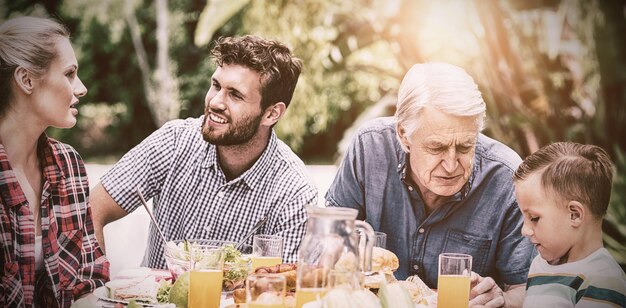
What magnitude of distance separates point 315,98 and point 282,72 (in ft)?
2.91

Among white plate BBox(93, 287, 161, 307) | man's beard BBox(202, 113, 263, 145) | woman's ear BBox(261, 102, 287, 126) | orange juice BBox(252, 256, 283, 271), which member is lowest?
white plate BBox(93, 287, 161, 307)

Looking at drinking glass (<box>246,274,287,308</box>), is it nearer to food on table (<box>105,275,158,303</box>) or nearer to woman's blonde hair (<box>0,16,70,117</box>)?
food on table (<box>105,275,158,303</box>)

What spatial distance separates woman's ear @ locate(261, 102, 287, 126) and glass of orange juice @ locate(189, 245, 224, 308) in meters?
1.03

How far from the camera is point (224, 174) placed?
10.3 ft

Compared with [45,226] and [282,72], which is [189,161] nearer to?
[282,72]

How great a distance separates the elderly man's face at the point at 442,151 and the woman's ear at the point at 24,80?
1.44 m

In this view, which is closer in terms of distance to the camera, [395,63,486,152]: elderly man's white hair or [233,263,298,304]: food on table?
[233,263,298,304]: food on table

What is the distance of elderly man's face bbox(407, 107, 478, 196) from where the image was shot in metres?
2.83

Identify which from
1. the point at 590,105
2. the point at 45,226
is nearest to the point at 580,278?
the point at 45,226

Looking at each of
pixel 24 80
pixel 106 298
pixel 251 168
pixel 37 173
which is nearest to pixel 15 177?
pixel 37 173

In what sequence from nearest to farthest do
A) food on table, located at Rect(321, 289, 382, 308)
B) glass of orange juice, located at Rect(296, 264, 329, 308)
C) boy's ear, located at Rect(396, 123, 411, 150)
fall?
food on table, located at Rect(321, 289, 382, 308) → glass of orange juice, located at Rect(296, 264, 329, 308) → boy's ear, located at Rect(396, 123, 411, 150)

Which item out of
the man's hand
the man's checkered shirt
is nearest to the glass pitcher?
the man's hand

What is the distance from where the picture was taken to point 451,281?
2.26m

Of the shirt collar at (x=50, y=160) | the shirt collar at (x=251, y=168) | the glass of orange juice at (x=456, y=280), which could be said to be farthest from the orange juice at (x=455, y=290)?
the shirt collar at (x=50, y=160)
